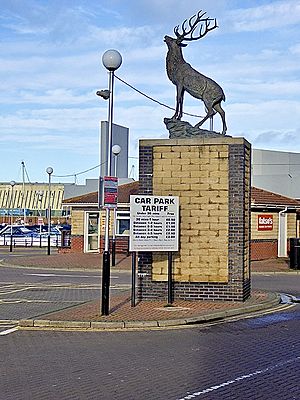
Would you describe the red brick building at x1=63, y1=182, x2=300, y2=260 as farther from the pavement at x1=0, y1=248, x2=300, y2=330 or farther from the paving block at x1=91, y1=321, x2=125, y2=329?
the paving block at x1=91, y1=321, x2=125, y2=329

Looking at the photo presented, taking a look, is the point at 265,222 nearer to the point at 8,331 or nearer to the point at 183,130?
the point at 183,130

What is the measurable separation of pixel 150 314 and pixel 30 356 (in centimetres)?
425

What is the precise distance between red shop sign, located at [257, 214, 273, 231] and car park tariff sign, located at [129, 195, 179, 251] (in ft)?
58.5

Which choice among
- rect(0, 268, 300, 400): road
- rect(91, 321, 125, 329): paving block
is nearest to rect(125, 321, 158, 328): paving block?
rect(91, 321, 125, 329): paving block

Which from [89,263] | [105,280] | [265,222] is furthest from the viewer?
[265,222]

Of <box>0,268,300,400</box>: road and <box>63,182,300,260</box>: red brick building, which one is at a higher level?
<box>63,182,300,260</box>: red brick building

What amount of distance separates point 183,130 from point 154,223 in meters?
2.78

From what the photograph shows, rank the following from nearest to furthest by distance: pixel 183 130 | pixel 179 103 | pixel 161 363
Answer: pixel 161 363 → pixel 183 130 → pixel 179 103

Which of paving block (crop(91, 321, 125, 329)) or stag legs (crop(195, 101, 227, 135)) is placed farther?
stag legs (crop(195, 101, 227, 135))

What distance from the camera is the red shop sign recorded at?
107 feet

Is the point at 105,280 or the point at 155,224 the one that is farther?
the point at 155,224

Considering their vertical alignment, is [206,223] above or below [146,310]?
above

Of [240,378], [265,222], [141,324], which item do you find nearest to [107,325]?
[141,324]

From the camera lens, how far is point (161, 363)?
30.9ft
